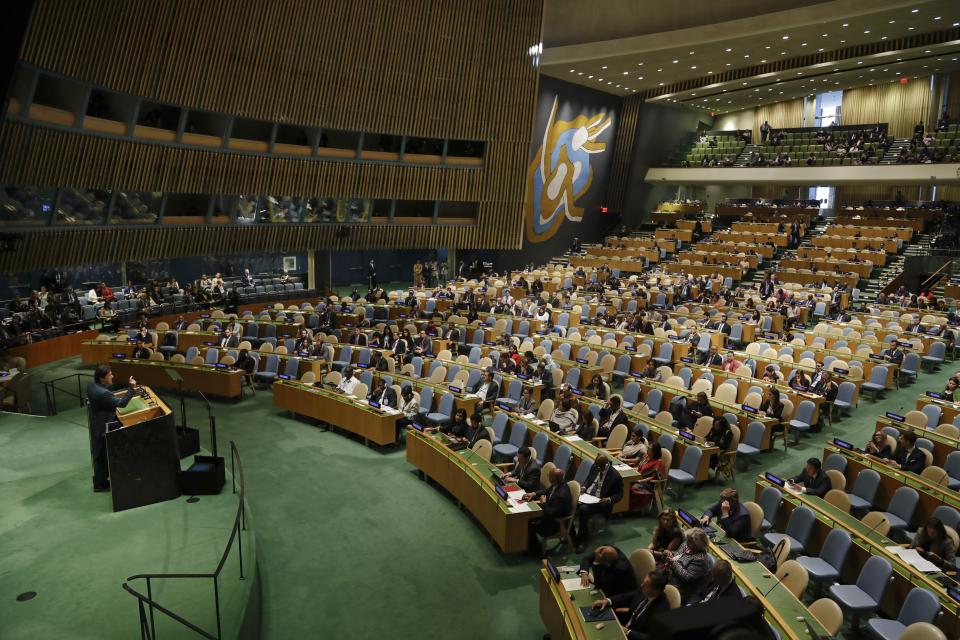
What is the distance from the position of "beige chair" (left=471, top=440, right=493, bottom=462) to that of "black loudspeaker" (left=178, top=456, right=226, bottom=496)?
322 centimetres

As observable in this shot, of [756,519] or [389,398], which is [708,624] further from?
[389,398]

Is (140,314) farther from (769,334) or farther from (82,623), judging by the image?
(769,334)

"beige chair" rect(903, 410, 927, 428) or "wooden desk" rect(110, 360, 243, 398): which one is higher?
"beige chair" rect(903, 410, 927, 428)

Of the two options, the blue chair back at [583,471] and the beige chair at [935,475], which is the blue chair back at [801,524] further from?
the blue chair back at [583,471]

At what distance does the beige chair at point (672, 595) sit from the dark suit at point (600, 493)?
7.54 feet

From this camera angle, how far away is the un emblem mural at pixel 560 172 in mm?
27594

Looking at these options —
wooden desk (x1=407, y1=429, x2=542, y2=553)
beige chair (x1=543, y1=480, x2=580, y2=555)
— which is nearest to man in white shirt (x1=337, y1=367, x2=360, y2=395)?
wooden desk (x1=407, y1=429, x2=542, y2=553)

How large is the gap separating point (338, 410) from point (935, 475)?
8489mm

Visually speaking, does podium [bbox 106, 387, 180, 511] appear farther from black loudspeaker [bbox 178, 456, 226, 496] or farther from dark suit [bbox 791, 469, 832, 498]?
dark suit [bbox 791, 469, 832, 498]

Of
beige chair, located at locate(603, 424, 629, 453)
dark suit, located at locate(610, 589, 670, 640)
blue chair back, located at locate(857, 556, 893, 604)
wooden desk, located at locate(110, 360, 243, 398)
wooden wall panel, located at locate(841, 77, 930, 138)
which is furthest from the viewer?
wooden wall panel, located at locate(841, 77, 930, 138)

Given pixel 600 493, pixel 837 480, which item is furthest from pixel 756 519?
pixel 600 493

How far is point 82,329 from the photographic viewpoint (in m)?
16.8

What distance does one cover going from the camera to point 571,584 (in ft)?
18.3

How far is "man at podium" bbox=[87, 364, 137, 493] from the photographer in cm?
753
